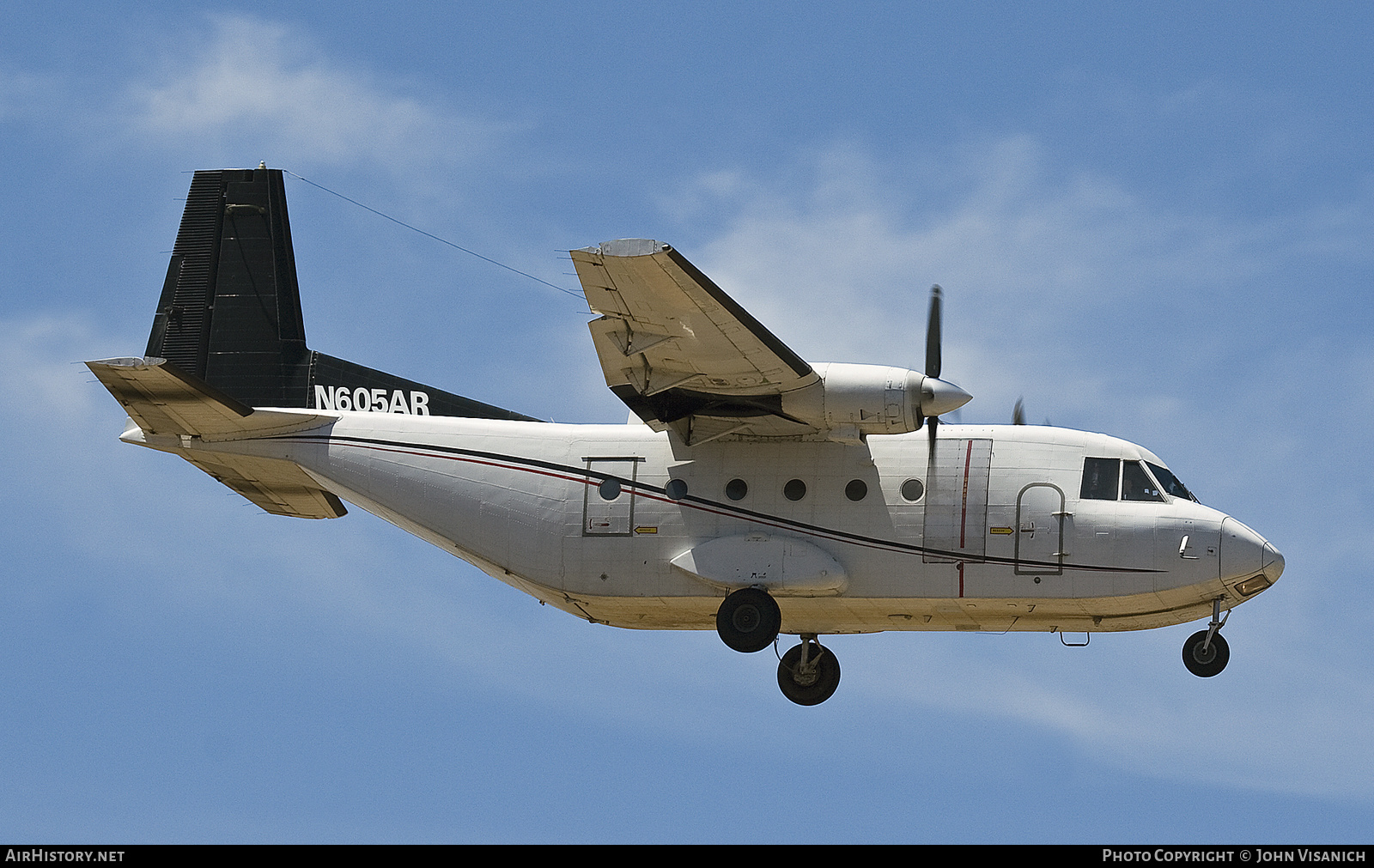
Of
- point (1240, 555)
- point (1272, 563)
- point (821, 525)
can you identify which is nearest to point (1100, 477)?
point (1240, 555)

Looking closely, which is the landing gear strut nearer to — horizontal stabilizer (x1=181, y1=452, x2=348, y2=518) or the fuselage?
the fuselage

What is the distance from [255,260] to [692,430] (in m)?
6.96

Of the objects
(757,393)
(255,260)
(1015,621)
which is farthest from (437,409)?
(1015,621)

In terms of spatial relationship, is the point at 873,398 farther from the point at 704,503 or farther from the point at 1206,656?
the point at 1206,656

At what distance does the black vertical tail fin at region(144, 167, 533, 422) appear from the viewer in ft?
78.6

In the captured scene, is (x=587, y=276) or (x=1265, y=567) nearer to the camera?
(x=587, y=276)

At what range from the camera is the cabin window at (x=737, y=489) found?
21719 millimetres

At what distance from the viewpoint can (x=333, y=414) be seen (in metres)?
23.5

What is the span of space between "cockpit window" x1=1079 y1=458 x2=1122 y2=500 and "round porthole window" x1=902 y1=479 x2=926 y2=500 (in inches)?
71.6

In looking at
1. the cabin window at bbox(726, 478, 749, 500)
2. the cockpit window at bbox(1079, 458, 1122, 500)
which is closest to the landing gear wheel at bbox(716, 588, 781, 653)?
the cabin window at bbox(726, 478, 749, 500)

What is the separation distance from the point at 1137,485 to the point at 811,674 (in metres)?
4.80
